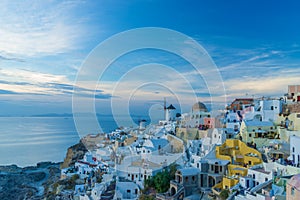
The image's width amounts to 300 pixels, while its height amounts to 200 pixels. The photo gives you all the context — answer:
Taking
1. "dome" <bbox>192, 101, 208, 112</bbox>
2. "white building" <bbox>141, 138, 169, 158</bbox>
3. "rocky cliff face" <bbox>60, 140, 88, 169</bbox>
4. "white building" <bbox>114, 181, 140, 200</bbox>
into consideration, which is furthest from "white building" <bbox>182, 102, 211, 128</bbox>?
"rocky cliff face" <bbox>60, 140, 88, 169</bbox>

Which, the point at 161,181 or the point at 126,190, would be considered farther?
the point at 126,190

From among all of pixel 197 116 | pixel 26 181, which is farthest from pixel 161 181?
pixel 26 181

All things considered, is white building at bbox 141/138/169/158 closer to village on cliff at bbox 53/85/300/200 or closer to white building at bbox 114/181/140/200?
village on cliff at bbox 53/85/300/200

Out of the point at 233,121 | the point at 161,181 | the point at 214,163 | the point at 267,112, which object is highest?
the point at 267,112

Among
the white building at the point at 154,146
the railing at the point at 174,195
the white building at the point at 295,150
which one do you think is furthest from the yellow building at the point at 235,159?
the white building at the point at 154,146

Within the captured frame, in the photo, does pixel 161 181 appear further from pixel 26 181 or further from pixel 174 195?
pixel 26 181

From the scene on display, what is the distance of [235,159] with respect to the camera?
1098cm

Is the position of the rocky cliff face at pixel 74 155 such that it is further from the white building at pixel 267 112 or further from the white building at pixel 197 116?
the white building at pixel 267 112

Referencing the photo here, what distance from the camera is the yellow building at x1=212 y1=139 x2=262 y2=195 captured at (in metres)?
9.63

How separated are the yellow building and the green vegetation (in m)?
2.03

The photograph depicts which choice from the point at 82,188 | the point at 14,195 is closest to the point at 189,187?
the point at 82,188

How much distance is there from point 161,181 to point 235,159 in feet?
9.80

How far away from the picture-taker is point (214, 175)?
10586mm

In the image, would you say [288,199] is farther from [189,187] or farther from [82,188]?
[82,188]
